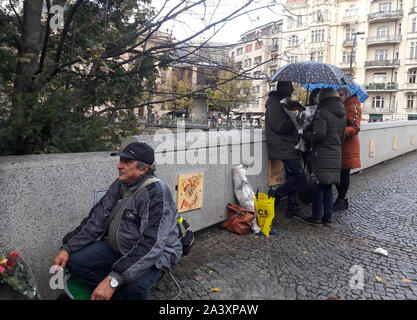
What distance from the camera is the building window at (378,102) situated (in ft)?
176

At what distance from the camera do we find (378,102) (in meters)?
53.9

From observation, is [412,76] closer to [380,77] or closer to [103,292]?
[380,77]

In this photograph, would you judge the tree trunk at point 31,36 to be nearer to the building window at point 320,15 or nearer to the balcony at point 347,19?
the building window at point 320,15

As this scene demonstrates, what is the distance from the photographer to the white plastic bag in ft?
16.1

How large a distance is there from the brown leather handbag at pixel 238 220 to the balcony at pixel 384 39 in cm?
5680

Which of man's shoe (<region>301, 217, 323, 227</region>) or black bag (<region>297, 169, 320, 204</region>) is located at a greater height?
black bag (<region>297, 169, 320, 204</region>)

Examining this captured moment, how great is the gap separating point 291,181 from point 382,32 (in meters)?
58.0

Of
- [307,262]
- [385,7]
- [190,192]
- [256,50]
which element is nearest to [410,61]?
[385,7]

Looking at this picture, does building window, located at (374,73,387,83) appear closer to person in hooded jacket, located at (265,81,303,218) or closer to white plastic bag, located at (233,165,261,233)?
person in hooded jacket, located at (265,81,303,218)

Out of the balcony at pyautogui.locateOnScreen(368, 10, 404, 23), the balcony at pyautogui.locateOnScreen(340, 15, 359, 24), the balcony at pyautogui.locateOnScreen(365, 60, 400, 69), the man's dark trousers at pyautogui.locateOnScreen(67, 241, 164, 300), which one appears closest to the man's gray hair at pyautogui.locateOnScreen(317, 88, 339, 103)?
the man's dark trousers at pyautogui.locateOnScreen(67, 241, 164, 300)

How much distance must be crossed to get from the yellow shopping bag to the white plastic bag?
78 millimetres

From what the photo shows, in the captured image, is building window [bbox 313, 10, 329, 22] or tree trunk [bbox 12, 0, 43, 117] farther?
building window [bbox 313, 10, 329, 22]

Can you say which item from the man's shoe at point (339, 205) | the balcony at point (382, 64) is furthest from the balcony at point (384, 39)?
the man's shoe at point (339, 205)
